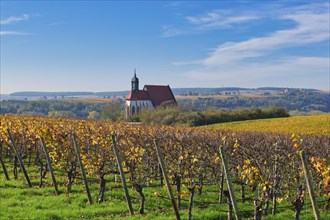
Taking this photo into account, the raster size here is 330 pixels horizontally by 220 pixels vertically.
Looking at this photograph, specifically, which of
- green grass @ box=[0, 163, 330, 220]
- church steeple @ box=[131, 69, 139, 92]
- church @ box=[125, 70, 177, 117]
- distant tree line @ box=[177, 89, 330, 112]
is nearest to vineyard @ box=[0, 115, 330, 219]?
green grass @ box=[0, 163, 330, 220]

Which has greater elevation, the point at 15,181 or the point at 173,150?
the point at 173,150

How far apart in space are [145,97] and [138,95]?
2.07 metres

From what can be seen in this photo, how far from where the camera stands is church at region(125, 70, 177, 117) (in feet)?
294

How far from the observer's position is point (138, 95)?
9100 cm

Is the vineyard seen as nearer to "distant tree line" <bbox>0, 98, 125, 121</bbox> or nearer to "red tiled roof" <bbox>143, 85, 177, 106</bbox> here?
"red tiled roof" <bbox>143, 85, 177, 106</bbox>

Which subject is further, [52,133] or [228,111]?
[228,111]

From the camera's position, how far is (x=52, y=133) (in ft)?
52.6

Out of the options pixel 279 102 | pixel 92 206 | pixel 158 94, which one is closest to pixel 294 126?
pixel 92 206

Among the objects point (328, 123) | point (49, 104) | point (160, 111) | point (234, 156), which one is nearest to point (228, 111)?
point (160, 111)

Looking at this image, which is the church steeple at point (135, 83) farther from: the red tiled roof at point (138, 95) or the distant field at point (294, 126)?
the distant field at point (294, 126)

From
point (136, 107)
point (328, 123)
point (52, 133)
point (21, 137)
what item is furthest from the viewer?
point (136, 107)

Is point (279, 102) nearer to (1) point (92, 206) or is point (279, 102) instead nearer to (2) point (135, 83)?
(2) point (135, 83)

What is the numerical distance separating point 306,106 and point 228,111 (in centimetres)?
10556

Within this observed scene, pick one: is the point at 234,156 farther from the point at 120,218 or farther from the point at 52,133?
the point at 52,133
